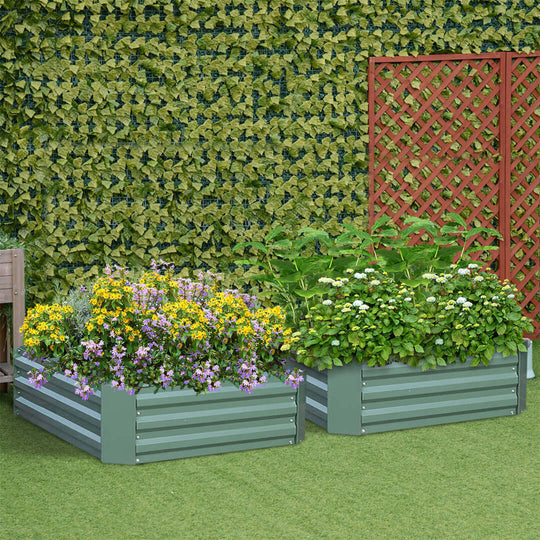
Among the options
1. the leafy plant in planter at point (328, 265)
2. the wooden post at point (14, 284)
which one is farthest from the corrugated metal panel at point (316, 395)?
the wooden post at point (14, 284)


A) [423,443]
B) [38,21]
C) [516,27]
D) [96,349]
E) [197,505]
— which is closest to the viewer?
[197,505]

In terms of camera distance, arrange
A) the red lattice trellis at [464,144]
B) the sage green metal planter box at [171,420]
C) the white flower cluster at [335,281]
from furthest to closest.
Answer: the red lattice trellis at [464,144]
the white flower cluster at [335,281]
the sage green metal planter box at [171,420]

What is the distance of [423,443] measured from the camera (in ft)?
12.6

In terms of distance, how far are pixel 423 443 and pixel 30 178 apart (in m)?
2.67

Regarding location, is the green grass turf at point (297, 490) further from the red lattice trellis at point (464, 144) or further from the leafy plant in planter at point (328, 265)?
the red lattice trellis at point (464, 144)

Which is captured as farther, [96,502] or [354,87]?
[354,87]

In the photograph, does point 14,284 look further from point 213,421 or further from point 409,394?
point 409,394

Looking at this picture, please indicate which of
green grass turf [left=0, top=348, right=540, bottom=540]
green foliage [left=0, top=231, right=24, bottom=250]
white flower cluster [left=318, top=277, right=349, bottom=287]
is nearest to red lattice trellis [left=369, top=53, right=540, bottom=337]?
white flower cluster [left=318, top=277, right=349, bottom=287]

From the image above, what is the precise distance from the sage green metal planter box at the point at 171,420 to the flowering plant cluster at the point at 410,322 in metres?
0.30

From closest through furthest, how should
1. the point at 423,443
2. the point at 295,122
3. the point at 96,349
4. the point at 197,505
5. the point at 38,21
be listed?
the point at 197,505, the point at 96,349, the point at 423,443, the point at 38,21, the point at 295,122

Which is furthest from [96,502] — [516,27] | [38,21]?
[516,27]

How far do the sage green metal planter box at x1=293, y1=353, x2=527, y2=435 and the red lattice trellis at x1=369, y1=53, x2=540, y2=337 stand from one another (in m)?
1.73

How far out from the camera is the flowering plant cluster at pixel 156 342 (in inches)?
141

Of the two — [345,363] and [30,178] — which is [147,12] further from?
[345,363]
